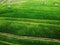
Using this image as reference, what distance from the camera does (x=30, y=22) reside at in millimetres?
99500

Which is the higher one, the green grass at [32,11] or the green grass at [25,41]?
the green grass at [32,11]

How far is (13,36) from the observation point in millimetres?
90625

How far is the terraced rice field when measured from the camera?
84.8 meters

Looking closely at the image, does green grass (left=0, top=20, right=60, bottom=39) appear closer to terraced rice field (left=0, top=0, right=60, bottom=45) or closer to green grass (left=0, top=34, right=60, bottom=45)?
terraced rice field (left=0, top=0, right=60, bottom=45)

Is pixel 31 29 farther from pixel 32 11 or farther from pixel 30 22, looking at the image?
pixel 32 11

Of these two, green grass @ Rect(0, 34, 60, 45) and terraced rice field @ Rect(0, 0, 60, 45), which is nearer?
green grass @ Rect(0, 34, 60, 45)

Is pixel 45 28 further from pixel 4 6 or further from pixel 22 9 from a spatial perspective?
pixel 4 6

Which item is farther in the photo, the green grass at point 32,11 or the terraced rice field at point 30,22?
the green grass at point 32,11

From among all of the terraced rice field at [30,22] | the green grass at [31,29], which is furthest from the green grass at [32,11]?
the green grass at [31,29]

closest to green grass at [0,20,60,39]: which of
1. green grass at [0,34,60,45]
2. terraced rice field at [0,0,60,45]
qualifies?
terraced rice field at [0,0,60,45]

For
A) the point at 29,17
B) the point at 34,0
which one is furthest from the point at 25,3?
the point at 29,17

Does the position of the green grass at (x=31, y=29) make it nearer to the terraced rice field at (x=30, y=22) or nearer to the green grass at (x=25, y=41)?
the terraced rice field at (x=30, y=22)

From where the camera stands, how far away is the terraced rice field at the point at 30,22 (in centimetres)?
8481

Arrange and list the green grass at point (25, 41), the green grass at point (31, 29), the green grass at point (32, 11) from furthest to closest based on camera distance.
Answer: the green grass at point (32, 11) → the green grass at point (31, 29) → the green grass at point (25, 41)
